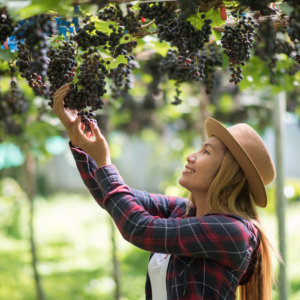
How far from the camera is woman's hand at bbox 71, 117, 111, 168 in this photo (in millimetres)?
1968

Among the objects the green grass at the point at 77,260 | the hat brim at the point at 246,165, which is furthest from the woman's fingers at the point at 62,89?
the green grass at the point at 77,260

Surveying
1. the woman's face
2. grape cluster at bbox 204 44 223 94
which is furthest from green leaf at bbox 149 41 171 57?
the woman's face

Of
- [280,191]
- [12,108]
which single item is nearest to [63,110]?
[12,108]

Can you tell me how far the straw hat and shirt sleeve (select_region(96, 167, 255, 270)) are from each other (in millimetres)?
260

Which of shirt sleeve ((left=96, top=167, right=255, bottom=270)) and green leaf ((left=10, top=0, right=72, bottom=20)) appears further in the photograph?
shirt sleeve ((left=96, top=167, right=255, bottom=270))

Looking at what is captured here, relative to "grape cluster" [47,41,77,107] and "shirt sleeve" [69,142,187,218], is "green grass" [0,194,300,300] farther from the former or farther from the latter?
"grape cluster" [47,41,77,107]

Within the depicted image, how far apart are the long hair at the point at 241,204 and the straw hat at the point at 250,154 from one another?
0.12 feet

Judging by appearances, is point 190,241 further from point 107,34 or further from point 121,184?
point 107,34

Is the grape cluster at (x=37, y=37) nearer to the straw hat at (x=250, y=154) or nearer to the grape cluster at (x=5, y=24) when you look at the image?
the grape cluster at (x=5, y=24)

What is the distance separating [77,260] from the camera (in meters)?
8.43

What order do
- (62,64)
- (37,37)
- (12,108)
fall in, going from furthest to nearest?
(12,108), (62,64), (37,37)

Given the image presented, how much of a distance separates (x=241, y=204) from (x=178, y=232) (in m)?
0.43

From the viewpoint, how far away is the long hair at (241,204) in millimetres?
2053

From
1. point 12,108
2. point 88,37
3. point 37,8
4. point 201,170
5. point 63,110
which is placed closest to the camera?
point 37,8
